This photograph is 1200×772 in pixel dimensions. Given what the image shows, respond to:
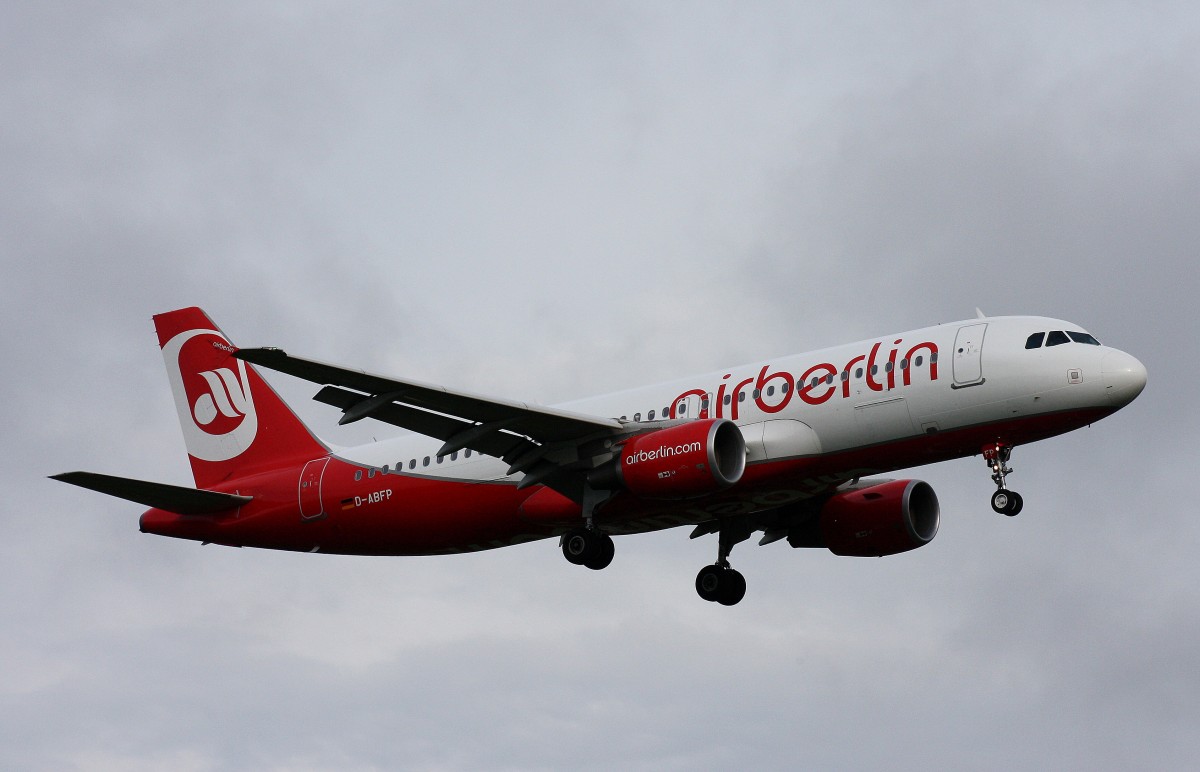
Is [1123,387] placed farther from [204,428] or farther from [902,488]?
[204,428]

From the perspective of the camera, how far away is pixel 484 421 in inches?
1379

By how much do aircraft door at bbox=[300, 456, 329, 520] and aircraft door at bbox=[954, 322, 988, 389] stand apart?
53.8 ft

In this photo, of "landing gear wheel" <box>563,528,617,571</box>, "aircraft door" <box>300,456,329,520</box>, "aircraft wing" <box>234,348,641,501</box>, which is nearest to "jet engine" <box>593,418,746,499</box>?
"aircraft wing" <box>234,348,641,501</box>

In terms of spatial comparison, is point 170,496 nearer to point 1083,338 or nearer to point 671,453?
point 671,453

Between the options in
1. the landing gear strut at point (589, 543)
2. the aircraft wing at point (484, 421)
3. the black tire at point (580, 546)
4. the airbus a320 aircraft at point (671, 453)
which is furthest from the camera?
the black tire at point (580, 546)

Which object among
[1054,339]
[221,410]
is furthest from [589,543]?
[221,410]

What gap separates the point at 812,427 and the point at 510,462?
23.0ft

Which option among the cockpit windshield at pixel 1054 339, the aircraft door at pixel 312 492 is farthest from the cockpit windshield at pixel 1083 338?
the aircraft door at pixel 312 492

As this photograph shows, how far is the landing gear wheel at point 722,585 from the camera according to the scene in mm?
40750

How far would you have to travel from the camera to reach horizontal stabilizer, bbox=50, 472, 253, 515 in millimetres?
37812

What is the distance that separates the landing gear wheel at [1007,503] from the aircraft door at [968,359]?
96.9 inches

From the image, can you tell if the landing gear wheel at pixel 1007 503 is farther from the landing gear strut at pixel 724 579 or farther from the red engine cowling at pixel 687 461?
the landing gear strut at pixel 724 579

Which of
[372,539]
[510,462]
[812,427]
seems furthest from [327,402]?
[812,427]

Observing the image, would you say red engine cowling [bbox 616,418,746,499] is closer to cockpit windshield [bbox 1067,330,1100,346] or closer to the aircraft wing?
the aircraft wing
